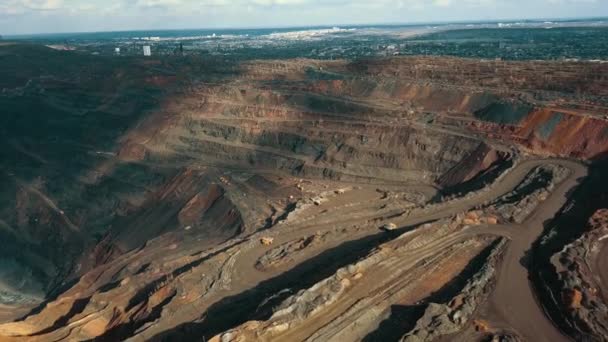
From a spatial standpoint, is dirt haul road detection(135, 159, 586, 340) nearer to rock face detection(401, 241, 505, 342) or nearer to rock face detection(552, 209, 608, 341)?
rock face detection(401, 241, 505, 342)

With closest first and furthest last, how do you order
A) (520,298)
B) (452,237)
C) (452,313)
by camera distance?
(452,313)
(520,298)
(452,237)

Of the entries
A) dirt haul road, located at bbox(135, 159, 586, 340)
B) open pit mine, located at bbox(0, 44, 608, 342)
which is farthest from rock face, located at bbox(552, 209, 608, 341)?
dirt haul road, located at bbox(135, 159, 586, 340)

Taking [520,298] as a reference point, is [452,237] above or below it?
above

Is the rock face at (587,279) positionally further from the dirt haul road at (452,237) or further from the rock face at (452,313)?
the rock face at (452,313)

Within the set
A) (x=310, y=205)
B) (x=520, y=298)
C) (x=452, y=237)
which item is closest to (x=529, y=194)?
(x=452, y=237)

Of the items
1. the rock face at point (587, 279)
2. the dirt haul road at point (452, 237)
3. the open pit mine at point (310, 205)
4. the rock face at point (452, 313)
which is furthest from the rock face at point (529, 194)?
the rock face at point (452, 313)

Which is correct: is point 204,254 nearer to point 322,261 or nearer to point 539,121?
point 322,261

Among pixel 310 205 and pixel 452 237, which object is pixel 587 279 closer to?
pixel 452 237

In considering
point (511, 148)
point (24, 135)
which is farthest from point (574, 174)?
point (24, 135)
